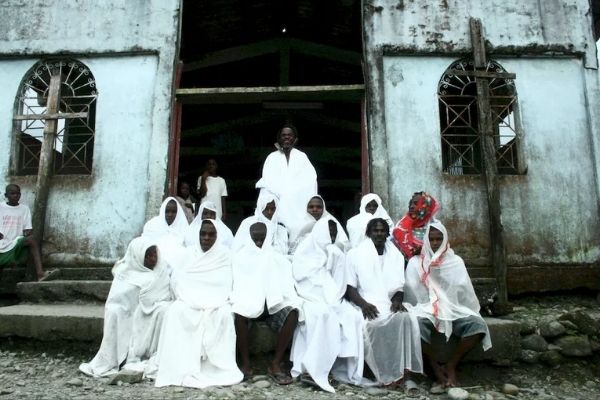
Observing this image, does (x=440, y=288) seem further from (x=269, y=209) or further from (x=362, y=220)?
(x=269, y=209)

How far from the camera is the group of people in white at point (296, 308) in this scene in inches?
160

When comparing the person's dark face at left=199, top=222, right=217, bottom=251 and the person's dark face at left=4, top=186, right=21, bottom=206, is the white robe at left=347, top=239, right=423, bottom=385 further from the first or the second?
the person's dark face at left=4, top=186, right=21, bottom=206

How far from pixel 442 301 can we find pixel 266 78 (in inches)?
295

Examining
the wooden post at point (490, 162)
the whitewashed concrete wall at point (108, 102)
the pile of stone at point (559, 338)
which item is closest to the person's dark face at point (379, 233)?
the pile of stone at point (559, 338)

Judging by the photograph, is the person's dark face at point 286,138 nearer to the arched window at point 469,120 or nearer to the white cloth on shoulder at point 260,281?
the white cloth on shoulder at point 260,281

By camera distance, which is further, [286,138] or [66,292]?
[286,138]

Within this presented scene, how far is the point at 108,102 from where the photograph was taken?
650cm

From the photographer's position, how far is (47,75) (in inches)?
269

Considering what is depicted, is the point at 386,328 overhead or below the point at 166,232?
below

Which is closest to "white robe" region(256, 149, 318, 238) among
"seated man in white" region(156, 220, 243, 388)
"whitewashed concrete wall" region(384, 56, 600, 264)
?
"whitewashed concrete wall" region(384, 56, 600, 264)

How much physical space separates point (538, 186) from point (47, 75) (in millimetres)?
6769

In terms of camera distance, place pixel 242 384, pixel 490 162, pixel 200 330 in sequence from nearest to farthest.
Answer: pixel 242 384, pixel 200 330, pixel 490 162

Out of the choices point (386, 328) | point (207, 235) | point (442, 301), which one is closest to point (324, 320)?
point (386, 328)

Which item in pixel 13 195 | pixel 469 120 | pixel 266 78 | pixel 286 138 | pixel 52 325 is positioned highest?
pixel 266 78
